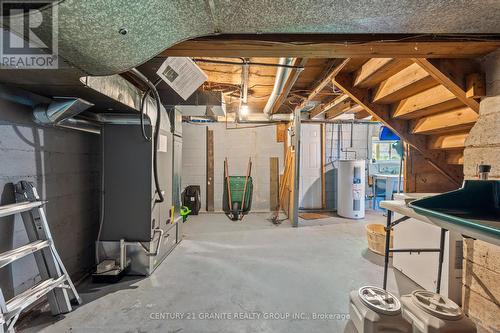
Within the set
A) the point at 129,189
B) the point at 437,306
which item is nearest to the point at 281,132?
the point at 129,189

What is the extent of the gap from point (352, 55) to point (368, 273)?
85.4 inches

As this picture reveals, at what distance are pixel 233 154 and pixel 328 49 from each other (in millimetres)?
A: 3906

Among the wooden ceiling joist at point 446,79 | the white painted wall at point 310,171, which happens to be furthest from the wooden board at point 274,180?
the wooden ceiling joist at point 446,79

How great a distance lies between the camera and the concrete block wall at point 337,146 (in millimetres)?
5402

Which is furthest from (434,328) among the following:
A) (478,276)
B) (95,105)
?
(95,105)

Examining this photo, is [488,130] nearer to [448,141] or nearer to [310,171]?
[448,141]

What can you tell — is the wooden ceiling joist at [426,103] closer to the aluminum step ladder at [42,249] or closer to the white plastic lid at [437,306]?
the white plastic lid at [437,306]

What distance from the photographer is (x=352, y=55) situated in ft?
5.10

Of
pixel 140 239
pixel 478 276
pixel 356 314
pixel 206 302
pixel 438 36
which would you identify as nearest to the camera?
pixel 356 314

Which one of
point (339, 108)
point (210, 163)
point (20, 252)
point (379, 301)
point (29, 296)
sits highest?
point (339, 108)

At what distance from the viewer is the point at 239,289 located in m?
2.11

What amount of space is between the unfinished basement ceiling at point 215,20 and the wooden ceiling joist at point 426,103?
2.76 feet

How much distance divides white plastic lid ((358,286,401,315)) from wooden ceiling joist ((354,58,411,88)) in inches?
71.8

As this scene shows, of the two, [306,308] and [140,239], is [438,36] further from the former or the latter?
[140,239]
